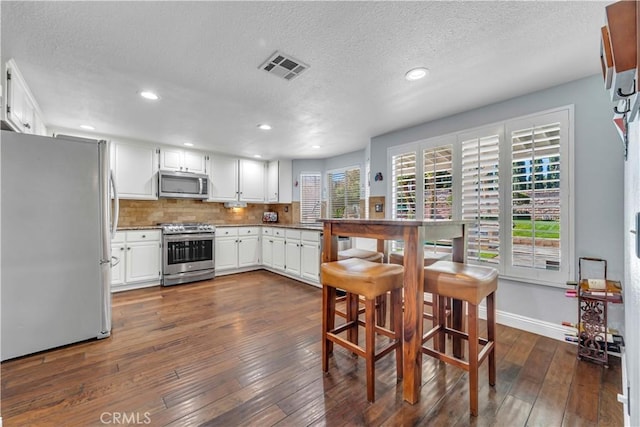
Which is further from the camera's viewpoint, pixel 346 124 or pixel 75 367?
pixel 346 124

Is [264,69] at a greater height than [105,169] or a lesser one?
greater

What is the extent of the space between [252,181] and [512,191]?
14.3ft

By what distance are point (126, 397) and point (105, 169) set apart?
190 centimetres

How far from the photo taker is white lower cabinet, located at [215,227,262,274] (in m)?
4.71

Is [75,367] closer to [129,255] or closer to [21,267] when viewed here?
[21,267]

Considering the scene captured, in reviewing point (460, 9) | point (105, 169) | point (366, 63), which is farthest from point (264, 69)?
point (105, 169)

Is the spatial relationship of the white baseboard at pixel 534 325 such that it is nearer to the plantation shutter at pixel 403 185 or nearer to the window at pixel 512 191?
the window at pixel 512 191

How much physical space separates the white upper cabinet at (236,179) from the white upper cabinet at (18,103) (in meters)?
2.41

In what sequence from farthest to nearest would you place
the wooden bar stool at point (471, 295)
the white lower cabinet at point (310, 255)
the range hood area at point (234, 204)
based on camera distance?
the range hood area at point (234, 204) < the white lower cabinet at point (310, 255) < the wooden bar stool at point (471, 295)

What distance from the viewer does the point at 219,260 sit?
468cm

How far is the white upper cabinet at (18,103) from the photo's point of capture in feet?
6.42

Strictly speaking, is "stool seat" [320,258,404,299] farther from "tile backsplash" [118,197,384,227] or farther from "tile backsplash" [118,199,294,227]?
"tile backsplash" [118,199,294,227]

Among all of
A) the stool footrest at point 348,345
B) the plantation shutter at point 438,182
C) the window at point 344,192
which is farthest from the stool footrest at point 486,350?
the window at point 344,192

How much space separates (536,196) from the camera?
2.43 m
